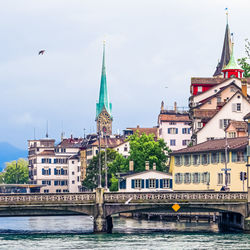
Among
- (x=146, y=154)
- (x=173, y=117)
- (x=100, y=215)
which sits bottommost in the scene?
(x=100, y=215)

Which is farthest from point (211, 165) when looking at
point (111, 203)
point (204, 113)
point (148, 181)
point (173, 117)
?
point (173, 117)

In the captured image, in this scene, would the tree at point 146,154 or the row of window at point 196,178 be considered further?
the tree at point 146,154

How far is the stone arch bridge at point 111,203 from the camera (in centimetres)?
9112

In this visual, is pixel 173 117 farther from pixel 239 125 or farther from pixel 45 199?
pixel 45 199

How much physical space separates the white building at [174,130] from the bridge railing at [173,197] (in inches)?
3637

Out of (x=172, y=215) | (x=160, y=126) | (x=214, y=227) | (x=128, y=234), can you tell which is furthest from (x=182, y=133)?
(x=128, y=234)

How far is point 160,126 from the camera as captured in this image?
188 meters

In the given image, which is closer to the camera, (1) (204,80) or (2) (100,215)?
(2) (100,215)

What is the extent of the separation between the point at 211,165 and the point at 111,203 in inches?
1258

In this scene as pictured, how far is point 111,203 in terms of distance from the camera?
91750 millimetres

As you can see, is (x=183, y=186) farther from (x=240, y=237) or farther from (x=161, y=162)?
(x=240, y=237)

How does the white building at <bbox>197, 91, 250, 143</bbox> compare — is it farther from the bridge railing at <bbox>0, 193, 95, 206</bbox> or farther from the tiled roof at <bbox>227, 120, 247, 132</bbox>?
the bridge railing at <bbox>0, 193, 95, 206</bbox>

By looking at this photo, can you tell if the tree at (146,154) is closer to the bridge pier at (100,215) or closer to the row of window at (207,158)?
the row of window at (207,158)

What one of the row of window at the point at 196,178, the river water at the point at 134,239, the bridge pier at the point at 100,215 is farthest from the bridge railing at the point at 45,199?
the row of window at the point at 196,178
